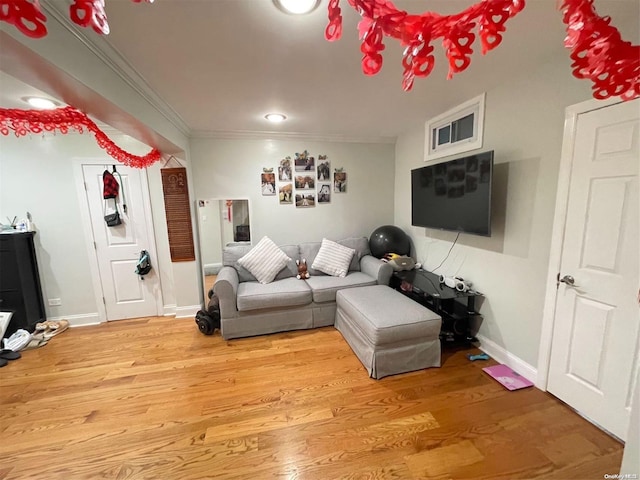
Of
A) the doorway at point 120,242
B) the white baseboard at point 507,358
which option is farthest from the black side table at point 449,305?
the doorway at point 120,242

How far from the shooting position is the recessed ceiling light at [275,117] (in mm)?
2658

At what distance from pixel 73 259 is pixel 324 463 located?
3.47m

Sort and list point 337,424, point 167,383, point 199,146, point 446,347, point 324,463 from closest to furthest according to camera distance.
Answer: point 324,463, point 337,424, point 167,383, point 446,347, point 199,146

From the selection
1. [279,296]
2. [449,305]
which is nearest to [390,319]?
[449,305]

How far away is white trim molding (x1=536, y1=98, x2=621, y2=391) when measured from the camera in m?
1.60

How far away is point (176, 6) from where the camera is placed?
121 cm

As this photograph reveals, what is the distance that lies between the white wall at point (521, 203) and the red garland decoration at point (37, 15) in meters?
2.33

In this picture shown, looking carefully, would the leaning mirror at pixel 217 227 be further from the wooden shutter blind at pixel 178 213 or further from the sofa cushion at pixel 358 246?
the sofa cushion at pixel 358 246

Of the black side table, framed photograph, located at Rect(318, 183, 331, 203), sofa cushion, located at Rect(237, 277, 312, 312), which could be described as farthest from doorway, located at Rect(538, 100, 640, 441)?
framed photograph, located at Rect(318, 183, 331, 203)

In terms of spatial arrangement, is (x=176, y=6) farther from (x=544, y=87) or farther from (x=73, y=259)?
(x=73, y=259)

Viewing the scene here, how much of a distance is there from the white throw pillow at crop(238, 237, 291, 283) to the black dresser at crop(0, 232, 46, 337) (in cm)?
222

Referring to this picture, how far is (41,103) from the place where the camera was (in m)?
2.17

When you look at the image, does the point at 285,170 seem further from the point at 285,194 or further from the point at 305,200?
the point at 305,200

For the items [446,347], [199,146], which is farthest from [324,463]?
[199,146]
